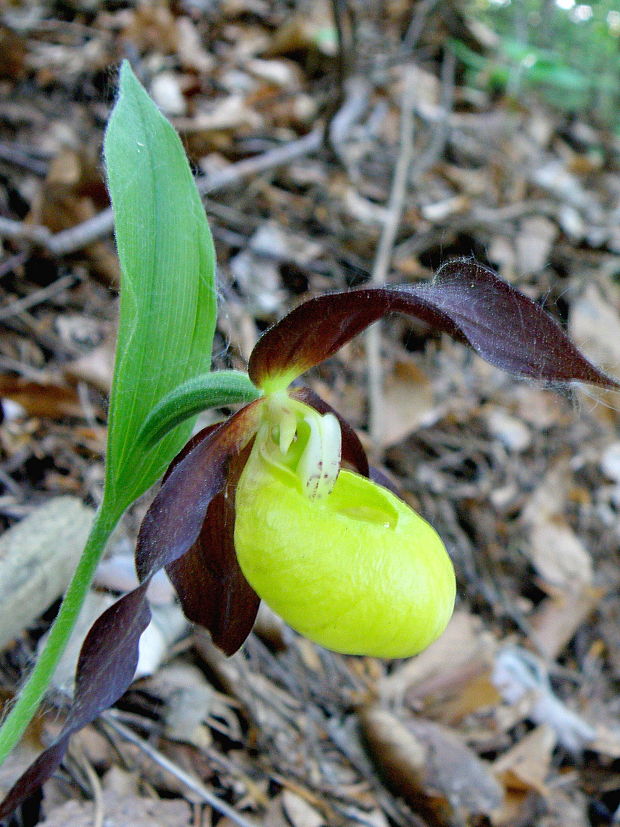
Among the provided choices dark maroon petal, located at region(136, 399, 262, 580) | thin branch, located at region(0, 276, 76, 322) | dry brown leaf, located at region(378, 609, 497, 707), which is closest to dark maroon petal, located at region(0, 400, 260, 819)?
dark maroon petal, located at region(136, 399, 262, 580)

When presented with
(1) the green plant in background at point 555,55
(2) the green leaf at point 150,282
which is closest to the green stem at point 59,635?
(2) the green leaf at point 150,282

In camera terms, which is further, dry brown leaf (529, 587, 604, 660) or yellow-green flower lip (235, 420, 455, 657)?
dry brown leaf (529, 587, 604, 660)

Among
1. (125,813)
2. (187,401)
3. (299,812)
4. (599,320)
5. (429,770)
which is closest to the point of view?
(187,401)

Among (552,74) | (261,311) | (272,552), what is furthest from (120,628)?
(552,74)

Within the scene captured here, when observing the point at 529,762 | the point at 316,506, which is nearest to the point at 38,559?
the point at 316,506

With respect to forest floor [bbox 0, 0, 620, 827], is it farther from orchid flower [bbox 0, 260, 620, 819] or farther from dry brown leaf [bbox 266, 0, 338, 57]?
orchid flower [bbox 0, 260, 620, 819]

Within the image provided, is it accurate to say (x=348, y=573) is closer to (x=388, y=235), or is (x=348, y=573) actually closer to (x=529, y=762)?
(x=529, y=762)

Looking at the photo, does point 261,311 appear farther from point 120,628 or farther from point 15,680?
point 120,628
